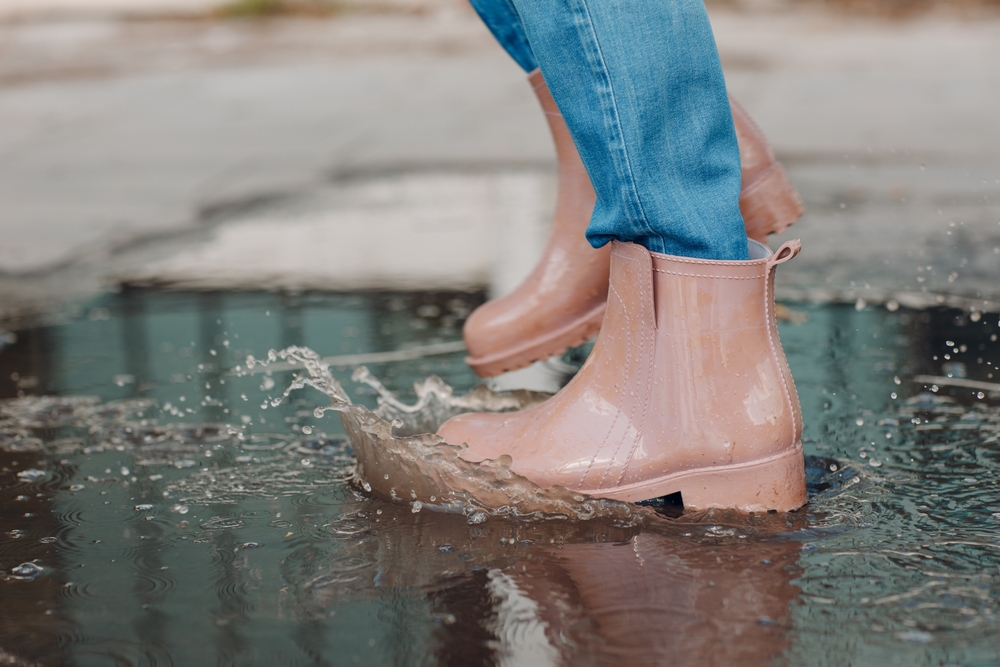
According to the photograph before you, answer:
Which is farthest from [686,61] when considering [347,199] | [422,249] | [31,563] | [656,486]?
[347,199]

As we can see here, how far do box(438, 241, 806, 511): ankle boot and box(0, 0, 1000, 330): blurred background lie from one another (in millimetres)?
1135

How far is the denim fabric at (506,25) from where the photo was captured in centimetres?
162

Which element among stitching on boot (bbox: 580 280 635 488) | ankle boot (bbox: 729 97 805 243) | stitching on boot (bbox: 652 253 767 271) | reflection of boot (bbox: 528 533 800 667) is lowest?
reflection of boot (bbox: 528 533 800 667)

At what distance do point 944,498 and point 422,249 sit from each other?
1.86 metres

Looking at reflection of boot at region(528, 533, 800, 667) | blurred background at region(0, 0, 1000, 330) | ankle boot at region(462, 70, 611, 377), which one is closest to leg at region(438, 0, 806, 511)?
reflection of boot at region(528, 533, 800, 667)

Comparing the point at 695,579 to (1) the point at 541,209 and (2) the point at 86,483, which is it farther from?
(1) the point at 541,209

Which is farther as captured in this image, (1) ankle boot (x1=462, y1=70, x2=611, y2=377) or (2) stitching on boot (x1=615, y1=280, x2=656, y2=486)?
(1) ankle boot (x1=462, y1=70, x2=611, y2=377)

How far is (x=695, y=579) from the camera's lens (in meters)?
1.09

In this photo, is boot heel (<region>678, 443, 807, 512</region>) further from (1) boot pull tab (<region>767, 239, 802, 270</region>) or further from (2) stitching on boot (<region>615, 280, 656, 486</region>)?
(1) boot pull tab (<region>767, 239, 802, 270</region>)

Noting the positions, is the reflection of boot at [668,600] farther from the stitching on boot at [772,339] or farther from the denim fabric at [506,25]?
the denim fabric at [506,25]

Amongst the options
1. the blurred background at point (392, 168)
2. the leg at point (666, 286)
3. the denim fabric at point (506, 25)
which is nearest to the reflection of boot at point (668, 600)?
the leg at point (666, 286)

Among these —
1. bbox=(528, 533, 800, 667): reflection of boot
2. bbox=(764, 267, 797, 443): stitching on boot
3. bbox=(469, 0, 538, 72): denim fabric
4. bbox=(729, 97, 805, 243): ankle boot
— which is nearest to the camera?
bbox=(528, 533, 800, 667): reflection of boot

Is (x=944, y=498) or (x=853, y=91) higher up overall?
(x=853, y=91)

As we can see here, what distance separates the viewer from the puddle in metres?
0.99
